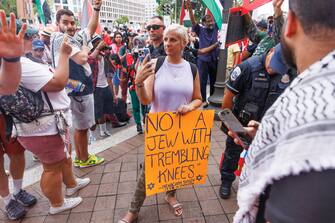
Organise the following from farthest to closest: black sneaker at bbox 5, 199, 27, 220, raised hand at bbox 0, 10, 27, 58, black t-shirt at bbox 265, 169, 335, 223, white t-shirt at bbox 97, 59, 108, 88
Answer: white t-shirt at bbox 97, 59, 108, 88 → black sneaker at bbox 5, 199, 27, 220 → raised hand at bbox 0, 10, 27, 58 → black t-shirt at bbox 265, 169, 335, 223

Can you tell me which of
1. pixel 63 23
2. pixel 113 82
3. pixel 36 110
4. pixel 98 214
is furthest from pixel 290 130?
pixel 113 82

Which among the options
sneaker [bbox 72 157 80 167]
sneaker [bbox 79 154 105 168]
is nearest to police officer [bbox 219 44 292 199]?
sneaker [bbox 79 154 105 168]

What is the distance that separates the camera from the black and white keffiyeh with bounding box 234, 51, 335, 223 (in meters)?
0.60

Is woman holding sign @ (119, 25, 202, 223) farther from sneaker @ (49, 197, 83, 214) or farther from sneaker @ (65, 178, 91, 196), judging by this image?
sneaker @ (65, 178, 91, 196)

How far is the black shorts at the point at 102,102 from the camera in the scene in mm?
4215

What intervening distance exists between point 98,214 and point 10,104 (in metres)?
1.34

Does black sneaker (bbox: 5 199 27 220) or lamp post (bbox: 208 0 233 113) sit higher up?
lamp post (bbox: 208 0 233 113)

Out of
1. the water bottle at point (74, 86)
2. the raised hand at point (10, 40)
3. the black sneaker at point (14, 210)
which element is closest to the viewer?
the raised hand at point (10, 40)

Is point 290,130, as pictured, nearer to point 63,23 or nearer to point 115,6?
point 63,23

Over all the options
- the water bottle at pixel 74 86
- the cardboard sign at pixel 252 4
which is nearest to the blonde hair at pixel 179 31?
the cardboard sign at pixel 252 4

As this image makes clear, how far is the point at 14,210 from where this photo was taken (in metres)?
2.46

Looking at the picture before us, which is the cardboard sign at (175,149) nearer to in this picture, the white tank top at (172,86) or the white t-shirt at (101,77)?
the white tank top at (172,86)

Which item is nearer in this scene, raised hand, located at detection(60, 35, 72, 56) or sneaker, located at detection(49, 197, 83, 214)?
raised hand, located at detection(60, 35, 72, 56)

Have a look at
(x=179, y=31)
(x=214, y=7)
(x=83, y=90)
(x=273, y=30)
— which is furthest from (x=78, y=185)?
(x=214, y=7)
